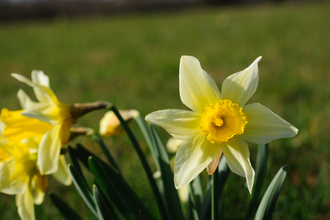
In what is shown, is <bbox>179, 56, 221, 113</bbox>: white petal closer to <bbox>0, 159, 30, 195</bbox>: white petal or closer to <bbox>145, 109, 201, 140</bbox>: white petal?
<bbox>145, 109, 201, 140</bbox>: white petal

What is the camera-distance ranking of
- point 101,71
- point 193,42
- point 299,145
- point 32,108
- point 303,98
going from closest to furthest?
point 32,108 < point 299,145 < point 303,98 < point 101,71 < point 193,42

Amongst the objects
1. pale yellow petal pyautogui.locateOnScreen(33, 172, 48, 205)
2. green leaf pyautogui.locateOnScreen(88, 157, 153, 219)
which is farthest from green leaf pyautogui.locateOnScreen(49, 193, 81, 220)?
green leaf pyautogui.locateOnScreen(88, 157, 153, 219)

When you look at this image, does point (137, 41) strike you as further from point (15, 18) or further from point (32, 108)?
point (15, 18)

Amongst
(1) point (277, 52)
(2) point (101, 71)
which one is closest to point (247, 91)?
(2) point (101, 71)

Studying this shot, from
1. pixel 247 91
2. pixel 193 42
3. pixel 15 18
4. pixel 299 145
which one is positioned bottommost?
pixel 299 145

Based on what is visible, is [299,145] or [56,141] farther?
[299,145]

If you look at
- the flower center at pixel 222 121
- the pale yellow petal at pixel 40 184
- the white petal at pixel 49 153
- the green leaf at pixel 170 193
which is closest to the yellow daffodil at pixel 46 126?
the white petal at pixel 49 153

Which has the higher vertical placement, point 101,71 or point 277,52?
point 101,71
